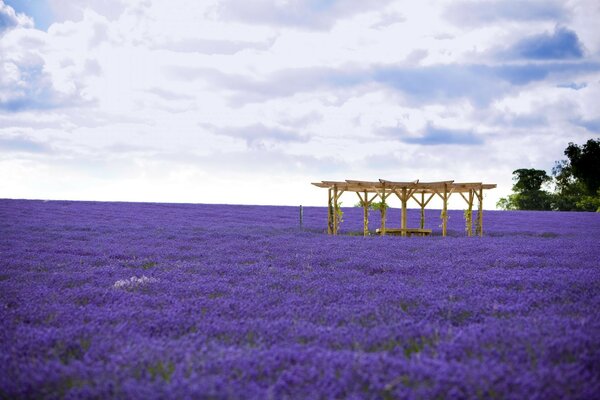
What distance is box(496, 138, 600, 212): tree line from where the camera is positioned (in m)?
44.2

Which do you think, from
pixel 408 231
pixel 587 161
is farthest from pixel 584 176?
pixel 408 231

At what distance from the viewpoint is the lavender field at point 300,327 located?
10.2ft

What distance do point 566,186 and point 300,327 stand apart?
62.5 metres

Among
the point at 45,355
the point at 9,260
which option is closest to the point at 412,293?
the point at 45,355

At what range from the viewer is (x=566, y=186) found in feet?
188

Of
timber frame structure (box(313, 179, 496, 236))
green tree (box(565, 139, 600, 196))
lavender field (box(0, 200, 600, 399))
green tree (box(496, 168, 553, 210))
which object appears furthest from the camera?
green tree (box(496, 168, 553, 210))

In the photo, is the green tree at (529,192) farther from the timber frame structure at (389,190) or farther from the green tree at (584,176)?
the timber frame structure at (389,190)

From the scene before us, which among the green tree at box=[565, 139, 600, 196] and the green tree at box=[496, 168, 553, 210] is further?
the green tree at box=[496, 168, 553, 210]

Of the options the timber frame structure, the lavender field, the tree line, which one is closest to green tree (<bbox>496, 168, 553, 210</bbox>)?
the tree line

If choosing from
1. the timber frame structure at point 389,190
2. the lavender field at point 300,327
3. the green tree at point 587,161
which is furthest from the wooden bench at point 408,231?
the green tree at point 587,161

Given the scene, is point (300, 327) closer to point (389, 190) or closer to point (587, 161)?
point (389, 190)

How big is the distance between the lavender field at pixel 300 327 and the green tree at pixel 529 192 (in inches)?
1842

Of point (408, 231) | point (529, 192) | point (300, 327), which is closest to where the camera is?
point (300, 327)

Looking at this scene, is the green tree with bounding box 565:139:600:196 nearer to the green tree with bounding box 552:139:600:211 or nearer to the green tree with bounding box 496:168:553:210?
the green tree with bounding box 552:139:600:211
